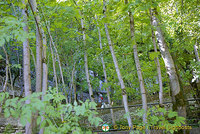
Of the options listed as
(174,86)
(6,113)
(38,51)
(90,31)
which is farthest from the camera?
(90,31)

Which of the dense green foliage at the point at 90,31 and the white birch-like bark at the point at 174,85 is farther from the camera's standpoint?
the white birch-like bark at the point at 174,85

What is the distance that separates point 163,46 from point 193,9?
77.0 inches

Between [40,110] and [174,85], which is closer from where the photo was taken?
[40,110]

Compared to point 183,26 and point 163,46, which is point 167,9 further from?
point 163,46

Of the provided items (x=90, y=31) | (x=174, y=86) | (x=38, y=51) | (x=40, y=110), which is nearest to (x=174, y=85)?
(x=174, y=86)

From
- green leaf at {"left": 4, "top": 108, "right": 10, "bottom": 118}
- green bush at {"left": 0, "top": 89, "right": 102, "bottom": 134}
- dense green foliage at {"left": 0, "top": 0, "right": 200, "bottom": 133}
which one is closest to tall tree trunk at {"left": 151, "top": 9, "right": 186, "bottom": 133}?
dense green foliage at {"left": 0, "top": 0, "right": 200, "bottom": 133}

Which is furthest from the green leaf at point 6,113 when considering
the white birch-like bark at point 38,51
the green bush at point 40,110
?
the white birch-like bark at point 38,51

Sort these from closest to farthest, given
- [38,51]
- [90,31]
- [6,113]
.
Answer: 1. [6,113]
2. [38,51]
3. [90,31]

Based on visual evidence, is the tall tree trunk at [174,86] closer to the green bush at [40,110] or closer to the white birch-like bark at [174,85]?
the white birch-like bark at [174,85]

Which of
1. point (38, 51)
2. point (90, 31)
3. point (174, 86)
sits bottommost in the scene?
point (174, 86)

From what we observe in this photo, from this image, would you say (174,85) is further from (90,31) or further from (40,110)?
(90,31)

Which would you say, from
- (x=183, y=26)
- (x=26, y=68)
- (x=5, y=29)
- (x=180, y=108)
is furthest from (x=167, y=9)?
(x=5, y=29)

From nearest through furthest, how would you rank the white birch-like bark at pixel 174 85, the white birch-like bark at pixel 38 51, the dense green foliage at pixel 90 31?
the dense green foliage at pixel 90 31 → the white birch-like bark at pixel 38 51 → the white birch-like bark at pixel 174 85

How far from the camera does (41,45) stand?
11.4ft
